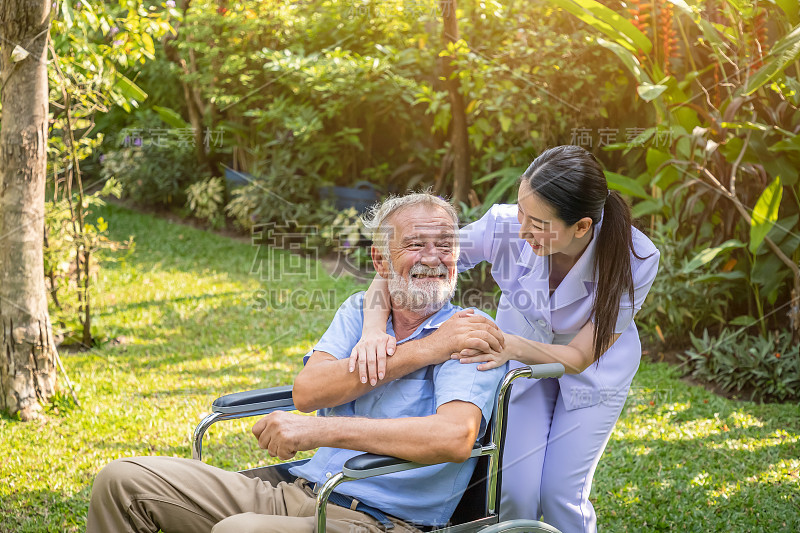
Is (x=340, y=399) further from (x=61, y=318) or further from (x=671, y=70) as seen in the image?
(x=671, y=70)

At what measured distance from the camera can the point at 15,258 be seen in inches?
132

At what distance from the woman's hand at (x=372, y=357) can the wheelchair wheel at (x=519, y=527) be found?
0.47 meters

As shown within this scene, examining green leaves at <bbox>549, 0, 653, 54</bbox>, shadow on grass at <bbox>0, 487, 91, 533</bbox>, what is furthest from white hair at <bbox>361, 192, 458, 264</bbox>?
green leaves at <bbox>549, 0, 653, 54</bbox>

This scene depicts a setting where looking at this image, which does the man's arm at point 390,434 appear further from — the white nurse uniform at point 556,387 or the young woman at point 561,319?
the white nurse uniform at point 556,387

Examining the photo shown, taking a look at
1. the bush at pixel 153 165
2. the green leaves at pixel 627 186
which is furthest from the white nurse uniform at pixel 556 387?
the bush at pixel 153 165

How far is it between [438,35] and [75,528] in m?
5.43

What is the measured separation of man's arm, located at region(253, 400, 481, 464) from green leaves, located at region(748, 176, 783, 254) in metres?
2.67

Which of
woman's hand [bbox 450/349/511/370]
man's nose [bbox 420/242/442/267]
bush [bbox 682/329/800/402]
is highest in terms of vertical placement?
man's nose [bbox 420/242/442/267]

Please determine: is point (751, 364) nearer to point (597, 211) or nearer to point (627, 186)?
point (627, 186)

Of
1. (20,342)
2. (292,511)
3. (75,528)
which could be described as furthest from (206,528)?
(20,342)

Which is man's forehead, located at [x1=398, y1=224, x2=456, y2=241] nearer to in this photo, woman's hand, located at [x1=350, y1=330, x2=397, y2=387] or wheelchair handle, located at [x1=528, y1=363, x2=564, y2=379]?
woman's hand, located at [x1=350, y1=330, x2=397, y2=387]

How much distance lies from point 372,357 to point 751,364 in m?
3.00

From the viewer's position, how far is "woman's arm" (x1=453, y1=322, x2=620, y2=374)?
183 cm

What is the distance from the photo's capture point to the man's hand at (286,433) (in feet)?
5.69
